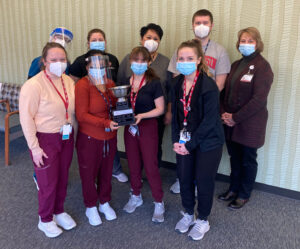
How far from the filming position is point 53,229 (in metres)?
2.23

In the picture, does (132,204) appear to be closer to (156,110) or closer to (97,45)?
(156,110)

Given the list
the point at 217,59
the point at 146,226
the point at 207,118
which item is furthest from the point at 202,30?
the point at 146,226

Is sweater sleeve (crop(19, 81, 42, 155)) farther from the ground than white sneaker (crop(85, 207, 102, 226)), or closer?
farther from the ground

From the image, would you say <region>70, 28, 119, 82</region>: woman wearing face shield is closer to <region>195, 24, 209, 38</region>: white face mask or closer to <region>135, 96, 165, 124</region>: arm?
<region>135, 96, 165, 124</region>: arm

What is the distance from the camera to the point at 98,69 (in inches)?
82.0

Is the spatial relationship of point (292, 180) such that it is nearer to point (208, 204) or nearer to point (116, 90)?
point (208, 204)

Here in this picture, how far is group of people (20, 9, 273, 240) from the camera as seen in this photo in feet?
6.50

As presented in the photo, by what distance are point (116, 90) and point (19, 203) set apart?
1586 mm

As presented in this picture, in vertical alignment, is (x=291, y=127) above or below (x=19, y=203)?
above

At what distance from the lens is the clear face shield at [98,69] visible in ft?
6.79

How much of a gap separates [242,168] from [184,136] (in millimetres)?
955

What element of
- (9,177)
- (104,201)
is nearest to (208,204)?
(104,201)

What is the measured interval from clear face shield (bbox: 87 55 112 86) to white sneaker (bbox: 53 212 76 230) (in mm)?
1160

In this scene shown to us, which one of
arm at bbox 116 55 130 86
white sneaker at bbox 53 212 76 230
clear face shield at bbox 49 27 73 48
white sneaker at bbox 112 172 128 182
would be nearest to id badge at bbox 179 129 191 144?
arm at bbox 116 55 130 86
